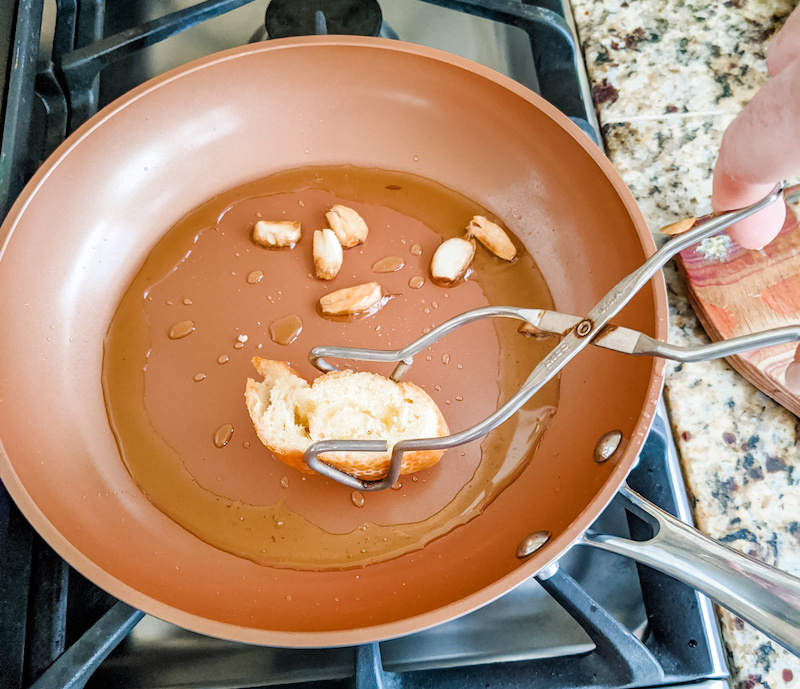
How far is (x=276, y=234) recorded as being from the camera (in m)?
0.66

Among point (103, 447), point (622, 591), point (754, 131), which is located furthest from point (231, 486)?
point (754, 131)

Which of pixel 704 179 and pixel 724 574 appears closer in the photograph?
pixel 724 574

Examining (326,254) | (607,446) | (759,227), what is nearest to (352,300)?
(326,254)

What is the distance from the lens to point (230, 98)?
2.26 ft

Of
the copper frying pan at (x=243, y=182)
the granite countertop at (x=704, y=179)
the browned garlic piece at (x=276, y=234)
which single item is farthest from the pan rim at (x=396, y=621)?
the browned garlic piece at (x=276, y=234)

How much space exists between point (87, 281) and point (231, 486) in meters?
0.30

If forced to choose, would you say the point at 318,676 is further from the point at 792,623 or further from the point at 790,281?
the point at 790,281

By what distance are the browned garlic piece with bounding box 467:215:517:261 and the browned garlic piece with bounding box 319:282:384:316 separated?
0.42ft

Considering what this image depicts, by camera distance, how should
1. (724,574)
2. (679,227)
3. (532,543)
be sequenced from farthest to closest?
(679,227)
(532,543)
(724,574)

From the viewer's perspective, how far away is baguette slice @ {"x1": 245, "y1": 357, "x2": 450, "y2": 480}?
0.54m

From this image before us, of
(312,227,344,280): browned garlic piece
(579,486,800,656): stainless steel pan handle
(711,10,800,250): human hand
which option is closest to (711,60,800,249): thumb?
(711,10,800,250): human hand

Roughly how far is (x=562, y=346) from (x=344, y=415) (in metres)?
0.21

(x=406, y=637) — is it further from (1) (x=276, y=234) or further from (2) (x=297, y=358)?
(1) (x=276, y=234)

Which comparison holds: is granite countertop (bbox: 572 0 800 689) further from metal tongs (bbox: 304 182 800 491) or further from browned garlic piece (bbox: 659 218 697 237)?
metal tongs (bbox: 304 182 800 491)
